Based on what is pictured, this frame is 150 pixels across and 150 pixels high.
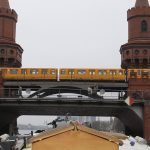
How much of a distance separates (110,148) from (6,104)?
42.0 m

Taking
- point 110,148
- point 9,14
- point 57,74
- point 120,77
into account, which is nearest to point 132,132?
point 120,77

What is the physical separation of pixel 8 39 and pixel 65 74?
71.2ft

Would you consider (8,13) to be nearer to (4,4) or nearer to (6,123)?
(4,4)

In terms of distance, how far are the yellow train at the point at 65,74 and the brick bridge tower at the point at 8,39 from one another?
1394cm

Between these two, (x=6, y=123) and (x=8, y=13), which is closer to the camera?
(x=6, y=123)

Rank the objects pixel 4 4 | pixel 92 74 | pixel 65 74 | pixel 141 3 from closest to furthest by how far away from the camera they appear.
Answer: pixel 65 74 < pixel 92 74 < pixel 4 4 < pixel 141 3

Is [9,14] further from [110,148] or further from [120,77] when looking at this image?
[110,148]

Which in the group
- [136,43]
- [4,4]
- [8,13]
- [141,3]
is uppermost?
[141,3]

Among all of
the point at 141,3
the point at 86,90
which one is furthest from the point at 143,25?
the point at 86,90

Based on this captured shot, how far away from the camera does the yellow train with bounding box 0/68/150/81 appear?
73.5 metres

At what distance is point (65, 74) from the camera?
7369 centimetres

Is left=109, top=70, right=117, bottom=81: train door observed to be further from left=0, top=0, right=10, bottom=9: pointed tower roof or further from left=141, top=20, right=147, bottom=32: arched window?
left=0, top=0, right=10, bottom=9: pointed tower roof

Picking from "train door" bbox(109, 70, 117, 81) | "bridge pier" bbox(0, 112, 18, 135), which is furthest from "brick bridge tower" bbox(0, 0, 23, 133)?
"train door" bbox(109, 70, 117, 81)

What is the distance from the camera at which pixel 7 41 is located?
88750 millimetres
